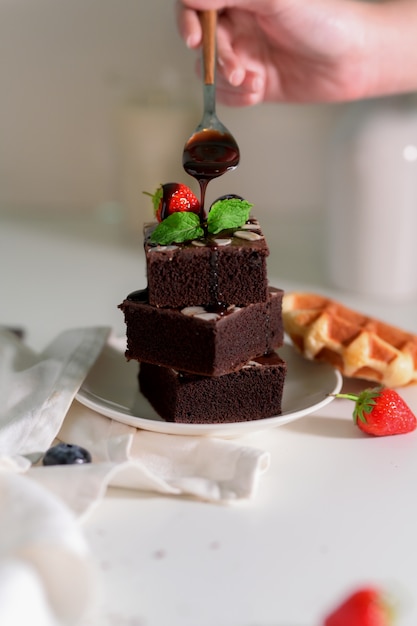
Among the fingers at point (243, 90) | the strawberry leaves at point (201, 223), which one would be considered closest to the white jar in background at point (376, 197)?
the fingers at point (243, 90)

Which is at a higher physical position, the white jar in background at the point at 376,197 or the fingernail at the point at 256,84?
the fingernail at the point at 256,84

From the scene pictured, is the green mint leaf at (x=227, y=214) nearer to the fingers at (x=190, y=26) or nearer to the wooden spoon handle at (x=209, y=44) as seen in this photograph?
the wooden spoon handle at (x=209, y=44)

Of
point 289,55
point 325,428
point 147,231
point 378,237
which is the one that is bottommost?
point 325,428

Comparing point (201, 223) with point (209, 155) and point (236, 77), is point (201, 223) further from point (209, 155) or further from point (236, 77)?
point (236, 77)

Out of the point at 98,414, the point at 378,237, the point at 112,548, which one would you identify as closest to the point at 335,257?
the point at 378,237

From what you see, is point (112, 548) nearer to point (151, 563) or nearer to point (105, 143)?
point (151, 563)

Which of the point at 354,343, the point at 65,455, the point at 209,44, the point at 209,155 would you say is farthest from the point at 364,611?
the point at 209,44
